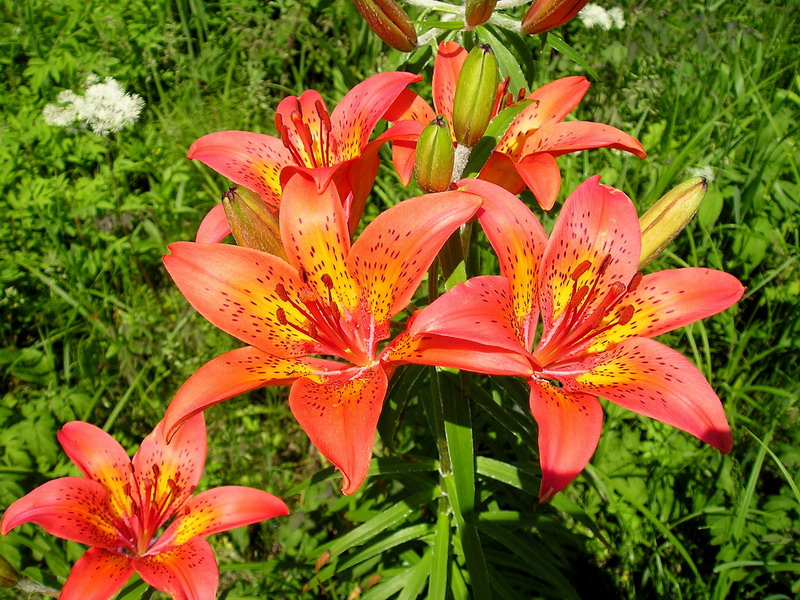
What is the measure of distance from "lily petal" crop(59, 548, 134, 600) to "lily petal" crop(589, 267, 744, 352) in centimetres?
95

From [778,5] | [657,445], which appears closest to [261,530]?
[657,445]

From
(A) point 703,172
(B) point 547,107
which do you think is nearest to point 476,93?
(B) point 547,107

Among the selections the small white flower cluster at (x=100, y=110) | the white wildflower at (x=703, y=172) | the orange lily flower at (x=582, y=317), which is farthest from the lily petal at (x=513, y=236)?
the small white flower cluster at (x=100, y=110)

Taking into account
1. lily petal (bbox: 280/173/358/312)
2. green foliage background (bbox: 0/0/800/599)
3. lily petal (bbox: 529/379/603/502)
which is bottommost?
green foliage background (bbox: 0/0/800/599)

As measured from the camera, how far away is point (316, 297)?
41.7 inches

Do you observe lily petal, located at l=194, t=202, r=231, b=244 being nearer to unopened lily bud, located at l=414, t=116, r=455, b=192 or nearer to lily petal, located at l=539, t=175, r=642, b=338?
unopened lily bud, located at l=414, t=116, r=455, b=192

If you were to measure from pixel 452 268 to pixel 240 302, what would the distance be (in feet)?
1.15

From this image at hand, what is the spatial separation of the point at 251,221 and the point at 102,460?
2.31 ft

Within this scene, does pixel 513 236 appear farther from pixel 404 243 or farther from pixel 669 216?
pixel 669 216

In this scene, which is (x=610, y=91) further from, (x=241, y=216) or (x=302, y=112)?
(x=241, y=216)

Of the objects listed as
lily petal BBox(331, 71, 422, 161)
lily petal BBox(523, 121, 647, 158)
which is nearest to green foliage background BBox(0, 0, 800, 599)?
lily petal BBox(523, 121, 647, 158)

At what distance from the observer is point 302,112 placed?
1.28 meters

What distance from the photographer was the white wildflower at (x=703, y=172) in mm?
2205

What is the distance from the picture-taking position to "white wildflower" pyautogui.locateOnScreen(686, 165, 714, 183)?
221 cm
